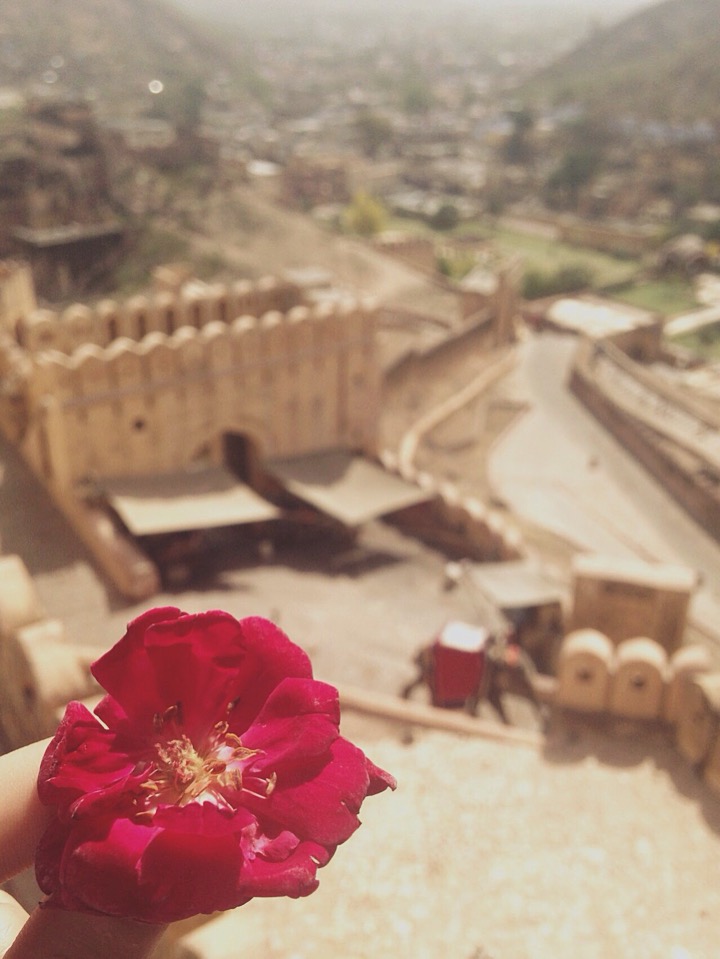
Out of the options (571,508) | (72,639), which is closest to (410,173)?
(571,508)

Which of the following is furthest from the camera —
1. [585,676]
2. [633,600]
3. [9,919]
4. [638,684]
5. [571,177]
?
[571,177]

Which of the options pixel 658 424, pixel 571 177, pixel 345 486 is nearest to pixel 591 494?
pixel 658 424

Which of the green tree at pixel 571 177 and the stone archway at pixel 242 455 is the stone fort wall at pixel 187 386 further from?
the green tree at pixel 571 177

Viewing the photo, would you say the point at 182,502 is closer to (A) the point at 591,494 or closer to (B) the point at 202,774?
(B) the point at 202,774

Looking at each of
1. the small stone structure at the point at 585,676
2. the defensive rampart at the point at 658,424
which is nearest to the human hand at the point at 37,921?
the small stone structure at the point at 585,676

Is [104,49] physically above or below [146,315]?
above

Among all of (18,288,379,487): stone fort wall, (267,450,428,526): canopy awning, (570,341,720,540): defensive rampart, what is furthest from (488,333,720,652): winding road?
(18,288,379,487): stone fort wall
